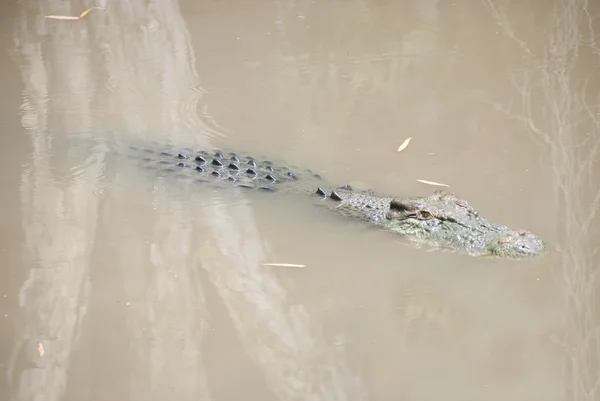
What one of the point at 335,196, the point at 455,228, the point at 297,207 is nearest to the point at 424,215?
the point at 455,228

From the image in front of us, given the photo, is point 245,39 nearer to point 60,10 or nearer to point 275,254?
point 60,10

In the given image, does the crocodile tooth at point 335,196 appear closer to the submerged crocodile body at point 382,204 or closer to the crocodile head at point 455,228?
the submerged crocodile body at point 382,204

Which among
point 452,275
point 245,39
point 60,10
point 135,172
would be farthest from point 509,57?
point 60,10

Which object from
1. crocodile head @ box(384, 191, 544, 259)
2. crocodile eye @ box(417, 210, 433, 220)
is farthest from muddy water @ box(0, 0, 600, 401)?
crocodile eye @ box(417, 210, 433, 220)

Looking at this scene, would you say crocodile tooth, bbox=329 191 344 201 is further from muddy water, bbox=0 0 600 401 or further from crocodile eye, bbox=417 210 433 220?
crocodile eye, bbox=417 210 433 220

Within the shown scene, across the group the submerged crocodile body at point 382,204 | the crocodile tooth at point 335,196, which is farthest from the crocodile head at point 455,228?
the crocodile tooth at point 335,196

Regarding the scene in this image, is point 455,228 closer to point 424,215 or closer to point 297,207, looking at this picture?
point 424,215

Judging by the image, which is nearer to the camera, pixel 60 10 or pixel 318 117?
pixel 318 117

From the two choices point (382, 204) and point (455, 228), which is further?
point (382, 204)
